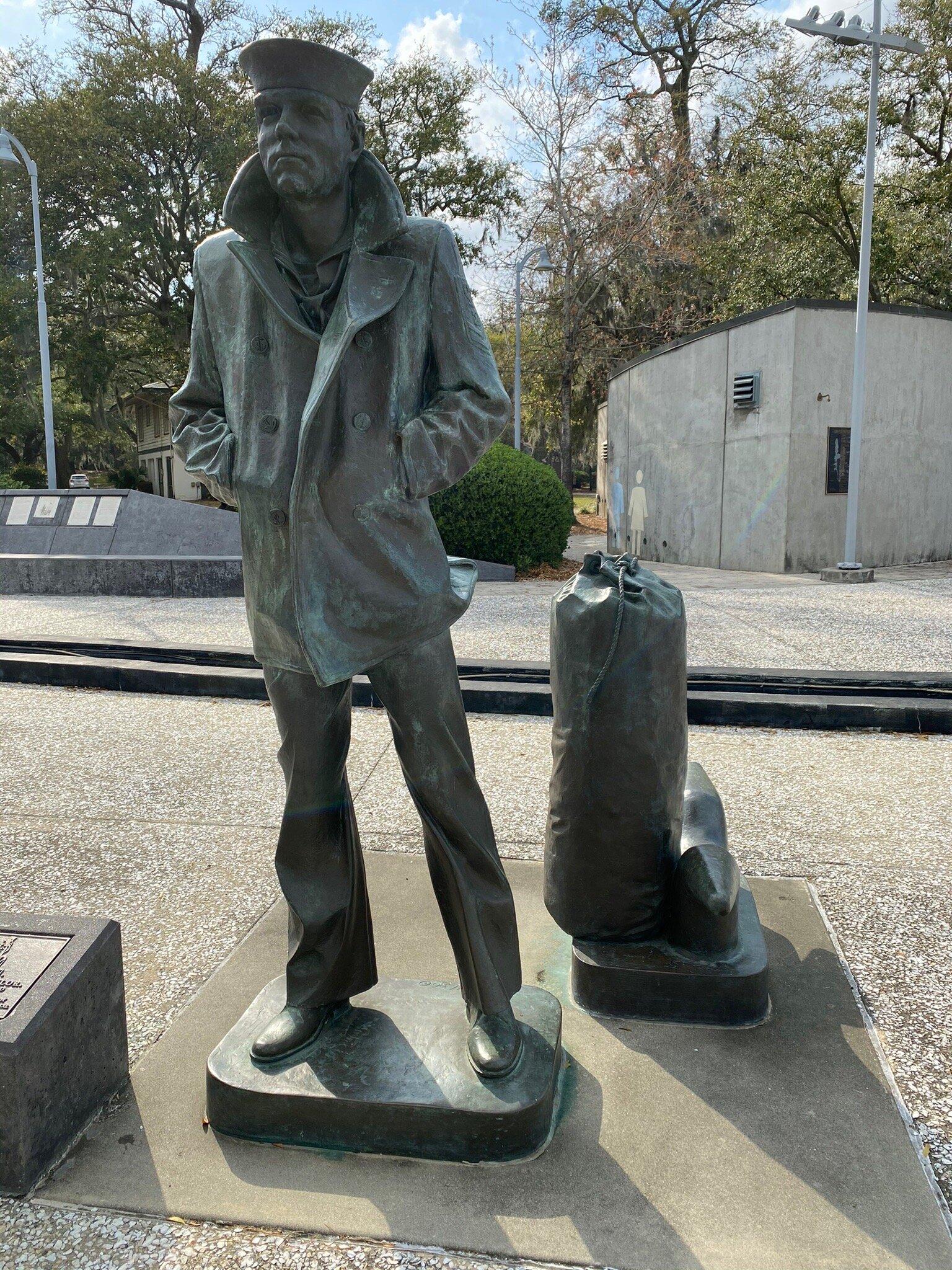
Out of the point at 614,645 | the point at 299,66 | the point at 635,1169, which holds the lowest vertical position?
the point at 635,1169

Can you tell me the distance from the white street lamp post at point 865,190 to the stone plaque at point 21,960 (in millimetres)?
12096

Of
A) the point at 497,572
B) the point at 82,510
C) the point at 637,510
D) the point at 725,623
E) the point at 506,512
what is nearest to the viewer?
the point at 725,623

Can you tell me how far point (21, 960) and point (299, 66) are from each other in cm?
201

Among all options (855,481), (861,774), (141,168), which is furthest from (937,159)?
(861,774)

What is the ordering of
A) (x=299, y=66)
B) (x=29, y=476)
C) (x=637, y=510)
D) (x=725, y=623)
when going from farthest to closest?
(x=29, y=476)
(x=637, y=510)
(x=725, y=623)
(x=299, y=66)

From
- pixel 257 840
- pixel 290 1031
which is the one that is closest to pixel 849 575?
pixel 257 840

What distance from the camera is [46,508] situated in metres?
14.0

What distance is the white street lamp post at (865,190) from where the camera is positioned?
12.0m

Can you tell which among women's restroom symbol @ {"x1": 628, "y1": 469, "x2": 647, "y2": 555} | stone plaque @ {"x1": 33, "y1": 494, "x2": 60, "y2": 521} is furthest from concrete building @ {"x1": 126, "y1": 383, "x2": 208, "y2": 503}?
stone plaque @ {"x1": 33, "y1": 494, "x2": 60, "y2": 521}

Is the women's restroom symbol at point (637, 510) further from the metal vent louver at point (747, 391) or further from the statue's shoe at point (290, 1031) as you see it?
the statue's shoe at point (290, 1031)

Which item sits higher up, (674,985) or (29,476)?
(29,476)

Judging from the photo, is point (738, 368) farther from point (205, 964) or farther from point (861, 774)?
point (205, 964)

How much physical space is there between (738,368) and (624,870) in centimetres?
1323

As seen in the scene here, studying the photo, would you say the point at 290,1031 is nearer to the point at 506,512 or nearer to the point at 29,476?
the point at 506,512
